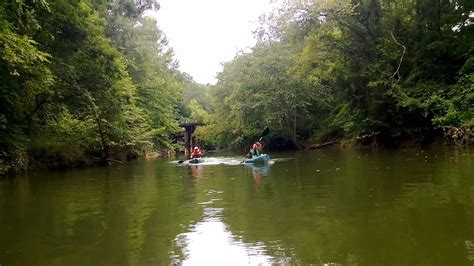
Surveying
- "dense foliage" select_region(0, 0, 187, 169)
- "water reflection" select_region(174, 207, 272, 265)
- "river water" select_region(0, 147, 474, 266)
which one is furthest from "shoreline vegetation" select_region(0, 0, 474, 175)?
"water reflection" select_region(174, 207, 272, 265)

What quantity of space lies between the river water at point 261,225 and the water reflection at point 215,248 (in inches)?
0.5

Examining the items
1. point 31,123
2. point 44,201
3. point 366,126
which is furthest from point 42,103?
point 366,126

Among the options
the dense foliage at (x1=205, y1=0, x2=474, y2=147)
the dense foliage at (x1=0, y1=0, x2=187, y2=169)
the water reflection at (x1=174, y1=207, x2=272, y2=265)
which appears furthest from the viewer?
the dense foliage at (x1=205, y1=0, x2=474, y2=147)

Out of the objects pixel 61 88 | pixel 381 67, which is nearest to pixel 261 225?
pixel 61 88

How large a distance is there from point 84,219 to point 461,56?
2195 centimetres

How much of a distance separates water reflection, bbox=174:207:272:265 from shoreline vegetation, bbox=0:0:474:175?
8177 millimetres

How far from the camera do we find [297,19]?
28.4 m

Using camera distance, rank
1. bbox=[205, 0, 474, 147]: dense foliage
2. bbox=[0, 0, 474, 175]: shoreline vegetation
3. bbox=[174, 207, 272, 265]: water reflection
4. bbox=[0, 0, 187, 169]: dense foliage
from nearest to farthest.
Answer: bbox=[174, 207, 272, 265]: water reflection
bbox=[0, 0, 187, 169]: dense foliage
bbox=[0, 0, 474, 175]: shoreline vegetation
bbox=[205, 0, 474, 147]: dense foliage

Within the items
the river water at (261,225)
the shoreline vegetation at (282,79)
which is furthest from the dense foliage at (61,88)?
the river water at (261,225)

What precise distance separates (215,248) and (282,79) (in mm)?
32129

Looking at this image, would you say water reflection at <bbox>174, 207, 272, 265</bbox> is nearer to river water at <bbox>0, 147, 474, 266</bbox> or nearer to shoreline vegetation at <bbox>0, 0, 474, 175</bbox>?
river water at <bbox>0, 147, 474, 266</bbox>

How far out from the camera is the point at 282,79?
37281 millimetres

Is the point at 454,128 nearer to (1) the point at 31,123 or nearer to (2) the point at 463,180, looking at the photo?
(2) the point at 463,180

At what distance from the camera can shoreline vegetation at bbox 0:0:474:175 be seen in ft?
67.6
